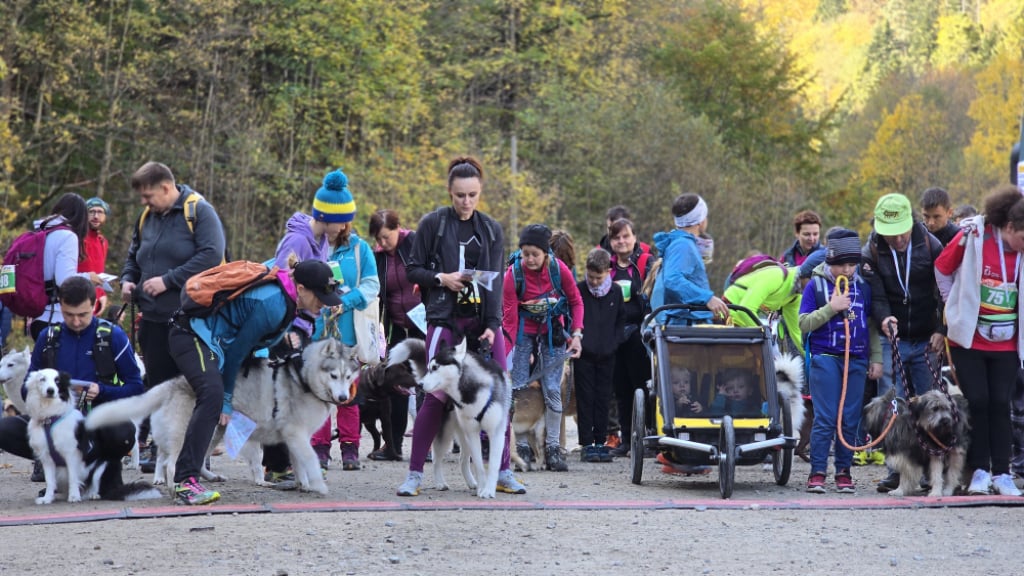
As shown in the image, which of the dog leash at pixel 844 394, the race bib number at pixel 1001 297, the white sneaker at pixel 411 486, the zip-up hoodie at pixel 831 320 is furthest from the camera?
the zip-up hoodie at pixel 831 320

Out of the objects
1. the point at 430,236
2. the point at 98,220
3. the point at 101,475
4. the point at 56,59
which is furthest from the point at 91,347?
the point at 56,59

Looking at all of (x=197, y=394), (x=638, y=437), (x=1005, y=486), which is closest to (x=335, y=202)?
(x=197, y=394)

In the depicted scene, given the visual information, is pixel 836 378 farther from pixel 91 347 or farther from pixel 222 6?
pixel 222 6

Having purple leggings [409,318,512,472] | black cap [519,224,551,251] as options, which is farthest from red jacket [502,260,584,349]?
purple leggings [409,318,512,472]

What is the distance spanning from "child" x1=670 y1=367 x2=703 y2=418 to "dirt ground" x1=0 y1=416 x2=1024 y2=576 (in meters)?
0.64

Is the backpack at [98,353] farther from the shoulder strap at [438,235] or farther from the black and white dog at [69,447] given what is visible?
the shoulder strap at [438,235]

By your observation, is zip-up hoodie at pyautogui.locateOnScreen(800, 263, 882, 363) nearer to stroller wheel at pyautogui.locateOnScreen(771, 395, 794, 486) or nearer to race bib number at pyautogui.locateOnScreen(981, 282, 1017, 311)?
stroller wheel at pyautogui.locateOnScreen(771, 395, 794, 486)

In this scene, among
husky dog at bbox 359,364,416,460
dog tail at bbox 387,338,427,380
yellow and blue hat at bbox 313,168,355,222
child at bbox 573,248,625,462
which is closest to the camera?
dog tail at bbox 387,338,427,380

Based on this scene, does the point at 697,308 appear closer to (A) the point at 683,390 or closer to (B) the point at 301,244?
(A) the point at 683,390

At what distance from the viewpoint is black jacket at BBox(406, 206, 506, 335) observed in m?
8.30

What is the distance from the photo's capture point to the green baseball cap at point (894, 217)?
9.37 metres

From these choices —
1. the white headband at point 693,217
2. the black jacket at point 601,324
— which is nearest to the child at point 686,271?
the white headband at point 693,217

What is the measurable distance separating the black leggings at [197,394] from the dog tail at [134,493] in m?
0.64

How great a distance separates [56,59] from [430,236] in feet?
54.9
